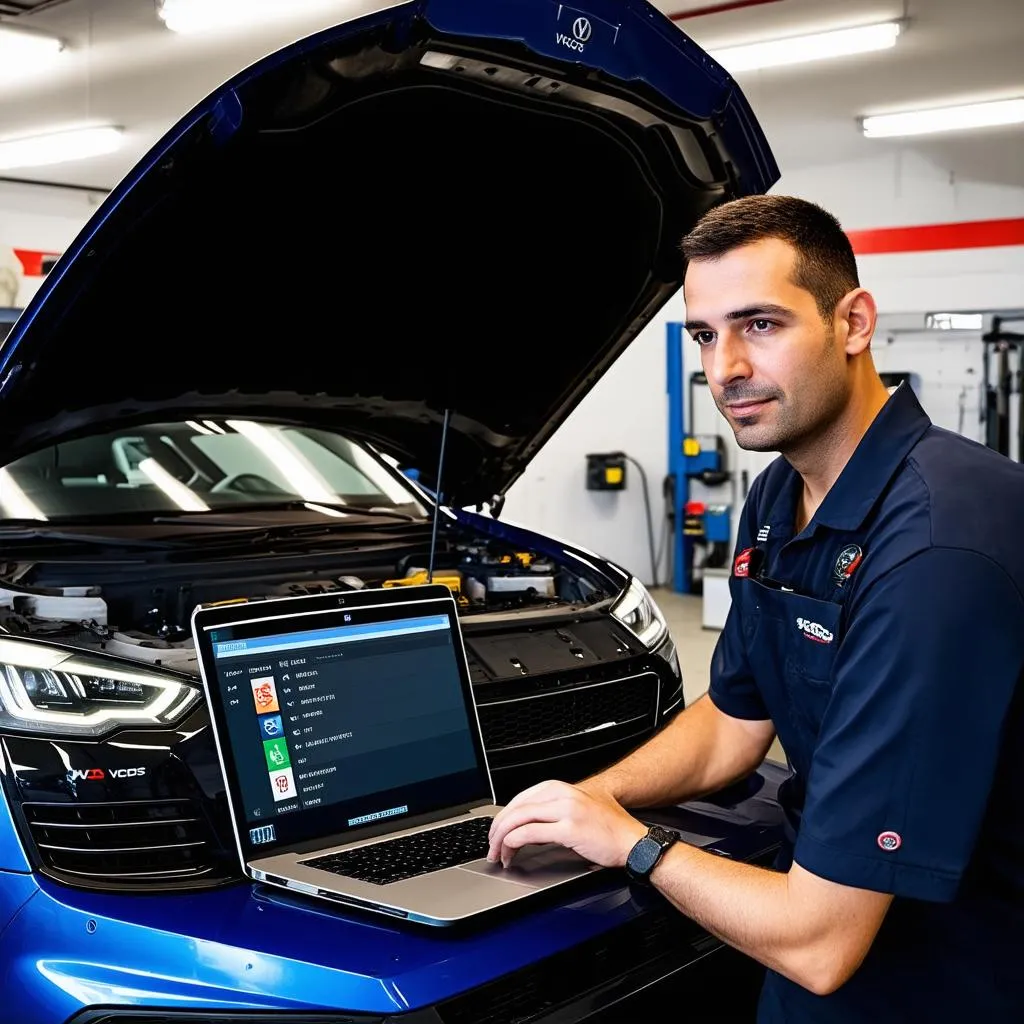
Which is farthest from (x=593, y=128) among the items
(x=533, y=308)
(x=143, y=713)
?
(x=143, y=713)

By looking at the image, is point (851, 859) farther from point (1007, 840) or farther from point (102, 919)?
point (102, 919)

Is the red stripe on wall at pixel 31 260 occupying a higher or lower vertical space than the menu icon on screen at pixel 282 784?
higher

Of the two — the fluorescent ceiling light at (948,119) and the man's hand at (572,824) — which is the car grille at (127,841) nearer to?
the man's hand at (572,824)

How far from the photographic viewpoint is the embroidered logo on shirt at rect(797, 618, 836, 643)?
1339 mm

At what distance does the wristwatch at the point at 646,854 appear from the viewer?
129 cm

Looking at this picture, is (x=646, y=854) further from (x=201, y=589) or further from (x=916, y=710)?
(x=201, y=589)

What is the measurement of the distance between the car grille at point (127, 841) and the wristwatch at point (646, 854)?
22.1 inches

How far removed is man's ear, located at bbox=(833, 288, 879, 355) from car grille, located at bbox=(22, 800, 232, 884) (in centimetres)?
101

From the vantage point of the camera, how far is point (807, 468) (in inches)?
55.5

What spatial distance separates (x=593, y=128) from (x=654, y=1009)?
4.28 ft

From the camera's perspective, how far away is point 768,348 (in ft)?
4.25

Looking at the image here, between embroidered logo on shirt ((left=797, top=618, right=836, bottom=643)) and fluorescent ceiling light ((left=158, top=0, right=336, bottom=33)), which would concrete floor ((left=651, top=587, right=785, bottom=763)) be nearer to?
embroidered logo on shirt ((left=797, top=618, right=836, bottom=643))

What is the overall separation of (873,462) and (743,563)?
0.97 feet

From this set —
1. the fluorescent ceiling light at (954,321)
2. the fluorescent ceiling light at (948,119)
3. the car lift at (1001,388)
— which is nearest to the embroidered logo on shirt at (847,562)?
the fluorescent ceiling light at (948,119)
